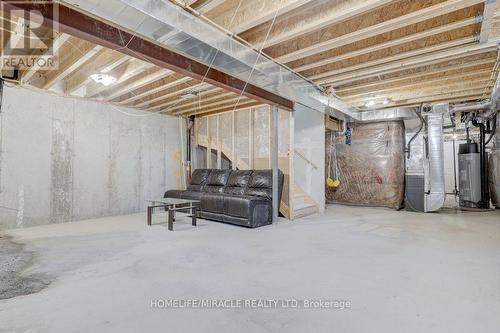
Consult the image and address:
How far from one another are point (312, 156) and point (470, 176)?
3.79 m

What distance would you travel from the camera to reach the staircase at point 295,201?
16.3 ft

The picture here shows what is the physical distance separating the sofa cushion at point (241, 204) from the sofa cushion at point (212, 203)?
12cm

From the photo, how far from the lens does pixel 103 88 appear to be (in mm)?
4590

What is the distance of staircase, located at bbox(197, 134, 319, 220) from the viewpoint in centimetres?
498

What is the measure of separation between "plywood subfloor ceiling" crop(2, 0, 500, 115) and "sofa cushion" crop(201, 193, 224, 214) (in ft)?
6.09

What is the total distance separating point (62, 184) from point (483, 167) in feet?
28.5

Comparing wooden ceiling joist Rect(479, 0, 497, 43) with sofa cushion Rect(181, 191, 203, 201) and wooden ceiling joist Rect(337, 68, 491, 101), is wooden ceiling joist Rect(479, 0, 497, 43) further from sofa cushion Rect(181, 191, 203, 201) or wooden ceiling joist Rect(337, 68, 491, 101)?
sofa cushion Rect(181, 191, 203, 201)

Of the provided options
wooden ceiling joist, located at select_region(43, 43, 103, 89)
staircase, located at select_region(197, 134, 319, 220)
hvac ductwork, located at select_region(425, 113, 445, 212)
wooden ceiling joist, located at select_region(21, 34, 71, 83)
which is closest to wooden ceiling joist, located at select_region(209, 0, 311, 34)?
wooden ceiling joist, located at select_region(43, 43, 103, 89)

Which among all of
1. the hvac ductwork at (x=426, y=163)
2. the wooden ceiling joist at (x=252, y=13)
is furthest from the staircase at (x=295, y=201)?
the wooden ceiling joist at (x=252, y=13)

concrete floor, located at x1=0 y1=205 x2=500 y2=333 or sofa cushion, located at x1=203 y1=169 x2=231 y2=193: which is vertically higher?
sofa cushion, located at x1=203 y1=169 x2=231 y2=193

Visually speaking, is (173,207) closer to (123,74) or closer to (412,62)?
(123,74)

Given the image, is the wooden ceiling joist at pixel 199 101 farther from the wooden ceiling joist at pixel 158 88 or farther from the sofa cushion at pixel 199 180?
the sofa cushion at pixel 199 180

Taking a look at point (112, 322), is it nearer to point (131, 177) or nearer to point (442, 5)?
point (442, 5)

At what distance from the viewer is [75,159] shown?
4.94 m
